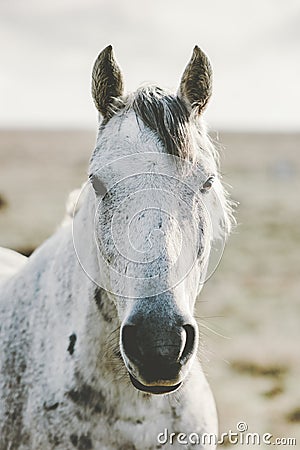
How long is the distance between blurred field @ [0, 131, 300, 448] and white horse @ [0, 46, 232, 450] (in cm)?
37

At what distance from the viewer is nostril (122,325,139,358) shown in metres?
1.97

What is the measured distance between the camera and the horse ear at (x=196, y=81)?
96.4 inches

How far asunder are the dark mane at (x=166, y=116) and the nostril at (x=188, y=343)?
2.15ft

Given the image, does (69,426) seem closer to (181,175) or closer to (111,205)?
(111,205)

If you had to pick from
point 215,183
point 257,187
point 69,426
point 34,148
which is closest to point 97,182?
point 215,183

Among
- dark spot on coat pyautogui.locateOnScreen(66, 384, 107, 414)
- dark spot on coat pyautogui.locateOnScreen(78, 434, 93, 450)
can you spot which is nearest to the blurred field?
dark spot on coat pyautogui.locateOnScreen(66, 384, 107, 414)

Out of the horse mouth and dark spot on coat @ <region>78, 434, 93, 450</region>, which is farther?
dark spot on coat @ <region>78, 434, 93, 450</region>

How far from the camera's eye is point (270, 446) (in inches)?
226

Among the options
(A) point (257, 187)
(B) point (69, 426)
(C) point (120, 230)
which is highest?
(C) point (120, 230)

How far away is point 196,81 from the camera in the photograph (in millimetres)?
2465

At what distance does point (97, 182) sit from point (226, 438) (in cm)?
413

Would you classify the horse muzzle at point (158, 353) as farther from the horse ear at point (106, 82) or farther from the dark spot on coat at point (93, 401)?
the horse ear at point (106, 82)

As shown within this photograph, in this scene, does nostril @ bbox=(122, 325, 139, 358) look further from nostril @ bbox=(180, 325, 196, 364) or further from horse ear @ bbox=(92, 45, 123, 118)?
horse ear @ bbox=(92, 45, 123, 118)

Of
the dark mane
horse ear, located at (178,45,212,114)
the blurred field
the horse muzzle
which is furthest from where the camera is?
the blurred field
